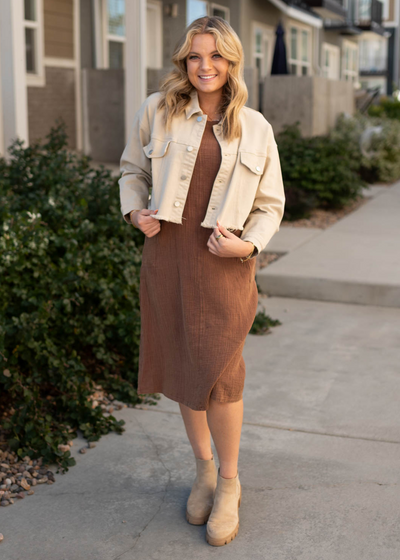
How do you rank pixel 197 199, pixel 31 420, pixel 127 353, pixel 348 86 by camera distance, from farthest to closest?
1. pixel 348 86
2. pixel 127 353
3. pixel 31 420
4. pixel 197 199

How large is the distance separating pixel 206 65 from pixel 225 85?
0.44 ft

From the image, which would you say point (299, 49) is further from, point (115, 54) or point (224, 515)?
point (224, 515)

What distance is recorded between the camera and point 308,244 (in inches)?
292

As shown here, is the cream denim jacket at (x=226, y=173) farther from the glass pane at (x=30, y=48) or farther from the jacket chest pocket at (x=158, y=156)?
the glass pane at (x=30, y=48)

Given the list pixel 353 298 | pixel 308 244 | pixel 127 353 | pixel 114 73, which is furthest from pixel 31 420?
pixel 114 73

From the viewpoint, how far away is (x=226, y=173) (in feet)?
7.80

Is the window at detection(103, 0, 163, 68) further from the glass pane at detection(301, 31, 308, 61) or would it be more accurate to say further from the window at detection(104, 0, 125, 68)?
the glass pane at detection(301, 31, 308, 61)

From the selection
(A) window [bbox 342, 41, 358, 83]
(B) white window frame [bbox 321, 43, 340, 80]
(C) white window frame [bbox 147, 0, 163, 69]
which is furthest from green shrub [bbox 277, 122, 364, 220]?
(A) window [bbox 342, 41, 358, 83]

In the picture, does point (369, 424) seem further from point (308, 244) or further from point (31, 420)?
point (308, 244)

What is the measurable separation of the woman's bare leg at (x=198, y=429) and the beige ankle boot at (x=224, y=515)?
0.12m

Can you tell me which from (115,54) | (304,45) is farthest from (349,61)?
(115,54)

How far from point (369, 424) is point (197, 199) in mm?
1727

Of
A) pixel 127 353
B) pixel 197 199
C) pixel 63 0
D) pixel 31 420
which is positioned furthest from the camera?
pixel 63 0

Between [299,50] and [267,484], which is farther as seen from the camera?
[299,50]
